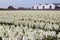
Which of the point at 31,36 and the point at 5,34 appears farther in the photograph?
the point at 5,34

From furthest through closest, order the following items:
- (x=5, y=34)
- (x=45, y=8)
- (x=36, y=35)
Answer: (x=45, y=8)
(x=5, y=34)
(x=36, y=35)

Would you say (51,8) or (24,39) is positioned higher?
(24,39)

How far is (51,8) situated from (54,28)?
107 ft

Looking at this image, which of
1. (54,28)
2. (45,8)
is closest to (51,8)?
(45,8)

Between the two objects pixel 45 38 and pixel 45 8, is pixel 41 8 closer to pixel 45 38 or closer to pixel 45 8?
pixel 45 8

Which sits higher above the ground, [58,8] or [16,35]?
[16,35]

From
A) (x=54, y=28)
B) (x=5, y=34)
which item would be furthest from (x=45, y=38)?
(x=54, y=28)

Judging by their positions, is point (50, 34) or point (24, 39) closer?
point (24, 39)

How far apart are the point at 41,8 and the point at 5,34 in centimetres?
3591

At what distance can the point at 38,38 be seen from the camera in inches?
194

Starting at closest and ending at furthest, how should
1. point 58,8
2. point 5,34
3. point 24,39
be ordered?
1. point 24,39
2. point 5,34
3. point 58,8

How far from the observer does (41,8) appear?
135 feet

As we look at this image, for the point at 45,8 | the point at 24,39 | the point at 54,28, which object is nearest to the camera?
the point at 24,39

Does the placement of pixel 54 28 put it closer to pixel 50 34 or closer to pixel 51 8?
pixel 50 34
